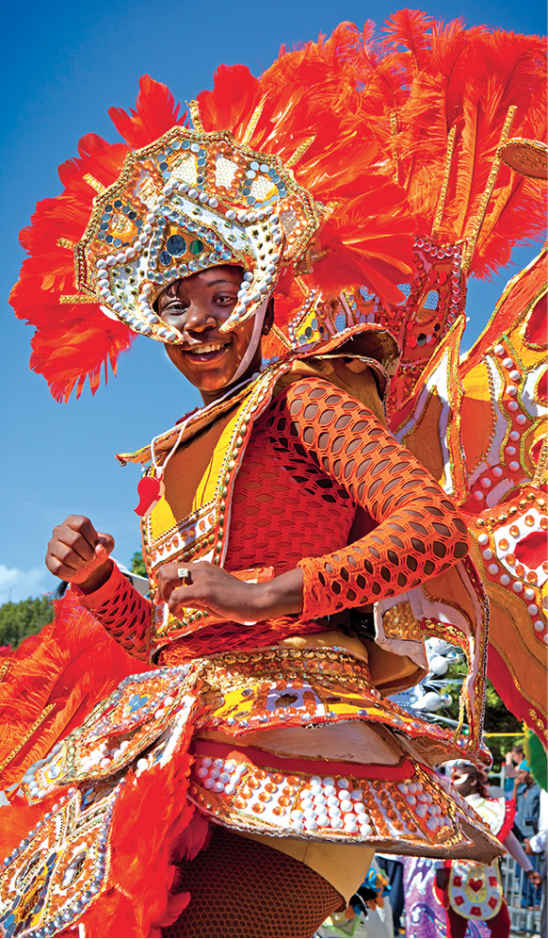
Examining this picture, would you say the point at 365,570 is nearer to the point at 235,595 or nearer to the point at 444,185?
the point at 235,595

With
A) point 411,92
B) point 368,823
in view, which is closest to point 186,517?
point 368,823

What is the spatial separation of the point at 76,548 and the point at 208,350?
1.80ft

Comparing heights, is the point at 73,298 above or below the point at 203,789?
above

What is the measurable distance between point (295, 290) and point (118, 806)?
1.78 meters

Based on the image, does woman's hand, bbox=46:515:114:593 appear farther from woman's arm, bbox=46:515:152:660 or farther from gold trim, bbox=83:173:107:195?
gold trim, bbox=83:173:107:195

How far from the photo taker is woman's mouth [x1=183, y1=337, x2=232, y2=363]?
2234mm

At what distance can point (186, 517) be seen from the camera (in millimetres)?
2139

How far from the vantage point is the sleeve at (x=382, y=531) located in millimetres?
A: 1718

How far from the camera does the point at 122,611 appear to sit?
2453mm

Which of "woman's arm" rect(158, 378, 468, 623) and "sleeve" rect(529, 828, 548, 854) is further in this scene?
"sleeve" rect(529, 828, 548, 854)

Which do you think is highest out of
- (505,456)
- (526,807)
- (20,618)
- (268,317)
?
(20,618)

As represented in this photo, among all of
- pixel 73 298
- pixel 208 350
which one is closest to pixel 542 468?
pixel 208 350

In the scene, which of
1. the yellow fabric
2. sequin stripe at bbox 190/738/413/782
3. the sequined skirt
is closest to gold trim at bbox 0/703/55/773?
the sequined skirt

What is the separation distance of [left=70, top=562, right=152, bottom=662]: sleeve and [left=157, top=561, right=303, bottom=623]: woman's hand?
2.31 ft
